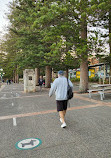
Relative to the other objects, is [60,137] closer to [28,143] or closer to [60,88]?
[28,143]

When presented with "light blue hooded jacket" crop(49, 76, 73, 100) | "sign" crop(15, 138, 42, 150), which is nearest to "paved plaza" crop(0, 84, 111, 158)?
"sign" crop(15, 138, 42, 150)

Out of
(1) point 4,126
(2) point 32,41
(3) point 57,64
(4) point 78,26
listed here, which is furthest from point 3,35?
(1) point 4,126

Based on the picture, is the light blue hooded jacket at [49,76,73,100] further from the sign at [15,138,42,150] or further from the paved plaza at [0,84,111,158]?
the sign at [15,138,42,150]

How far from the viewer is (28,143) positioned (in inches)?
146

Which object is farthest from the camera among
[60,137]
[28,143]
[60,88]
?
[60,88]

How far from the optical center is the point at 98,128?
4629 millimetres

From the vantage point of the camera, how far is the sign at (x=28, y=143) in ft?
Result: 11.6

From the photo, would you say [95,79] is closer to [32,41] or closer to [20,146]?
[32,41]

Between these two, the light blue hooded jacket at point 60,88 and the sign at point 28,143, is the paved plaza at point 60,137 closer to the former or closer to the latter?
the sign at point 28,143

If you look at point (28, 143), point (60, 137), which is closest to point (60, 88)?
point (60, 137)

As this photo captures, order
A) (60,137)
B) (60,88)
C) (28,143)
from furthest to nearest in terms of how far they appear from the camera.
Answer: (60,88) → (60,137) → (28,143)

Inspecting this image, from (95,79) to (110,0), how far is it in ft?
57.0

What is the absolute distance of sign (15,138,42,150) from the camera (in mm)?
3521

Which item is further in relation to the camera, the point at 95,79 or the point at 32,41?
the point at 95,79
